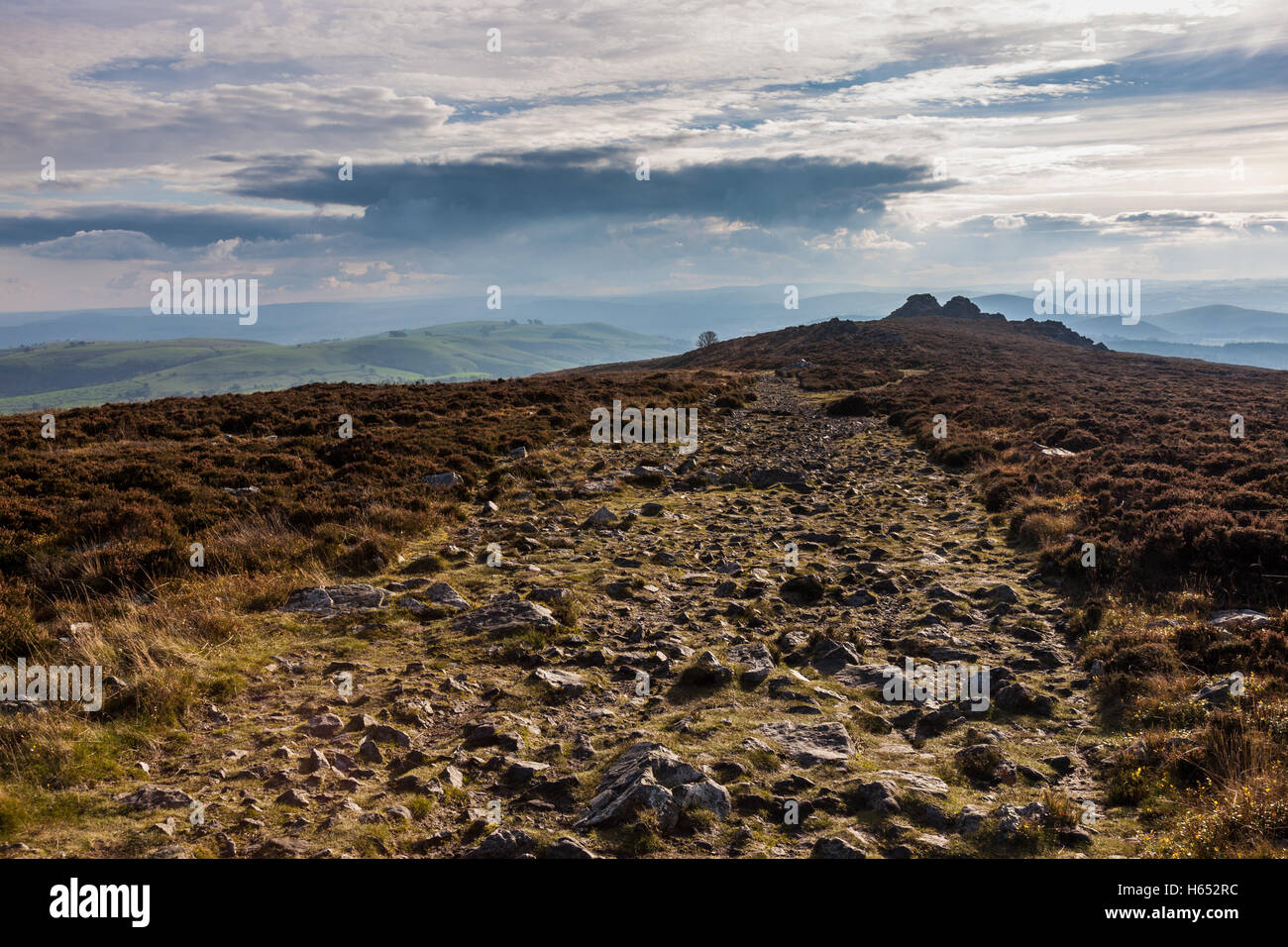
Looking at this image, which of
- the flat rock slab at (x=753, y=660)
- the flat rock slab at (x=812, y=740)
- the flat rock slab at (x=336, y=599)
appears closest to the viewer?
the flat rock slab at (x=812, y=740)

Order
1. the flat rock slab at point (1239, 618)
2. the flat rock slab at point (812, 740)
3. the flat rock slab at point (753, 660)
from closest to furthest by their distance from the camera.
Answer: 1. the flat rock slab at point (812, 740)
2. the flat rock slab at point (753, 660)
3. the flat rock slab at point (1239, 618)

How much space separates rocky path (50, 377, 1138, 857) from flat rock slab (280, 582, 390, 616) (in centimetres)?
4

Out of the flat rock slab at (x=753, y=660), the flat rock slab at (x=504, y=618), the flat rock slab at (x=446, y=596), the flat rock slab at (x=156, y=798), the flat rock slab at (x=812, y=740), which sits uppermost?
the flat rock slab at (x=446, y=596)

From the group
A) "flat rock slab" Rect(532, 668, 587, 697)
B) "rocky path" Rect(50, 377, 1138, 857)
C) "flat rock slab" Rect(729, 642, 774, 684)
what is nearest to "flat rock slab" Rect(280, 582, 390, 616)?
"rocky path" Rect(50, 377, 1138, 857)

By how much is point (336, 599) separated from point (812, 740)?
7413 mm

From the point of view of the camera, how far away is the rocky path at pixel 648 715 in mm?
5578

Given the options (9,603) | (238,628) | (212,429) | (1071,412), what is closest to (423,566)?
(238,628)

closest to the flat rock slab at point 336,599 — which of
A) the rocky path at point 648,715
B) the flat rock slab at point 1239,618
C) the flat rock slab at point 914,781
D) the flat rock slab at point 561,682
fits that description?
the rocky path at point 648,715

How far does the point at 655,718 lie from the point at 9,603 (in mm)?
8942

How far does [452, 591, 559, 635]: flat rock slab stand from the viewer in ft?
32.5

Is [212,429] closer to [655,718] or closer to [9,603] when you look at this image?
[9,603]

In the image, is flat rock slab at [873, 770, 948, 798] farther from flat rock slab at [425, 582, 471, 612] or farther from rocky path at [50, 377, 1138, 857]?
flat rock slab at [425, 582, 471, 612]

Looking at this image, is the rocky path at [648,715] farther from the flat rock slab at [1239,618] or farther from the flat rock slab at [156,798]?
the flat rock slab at [1239,618]

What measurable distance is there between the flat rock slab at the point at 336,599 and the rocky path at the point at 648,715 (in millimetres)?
43
